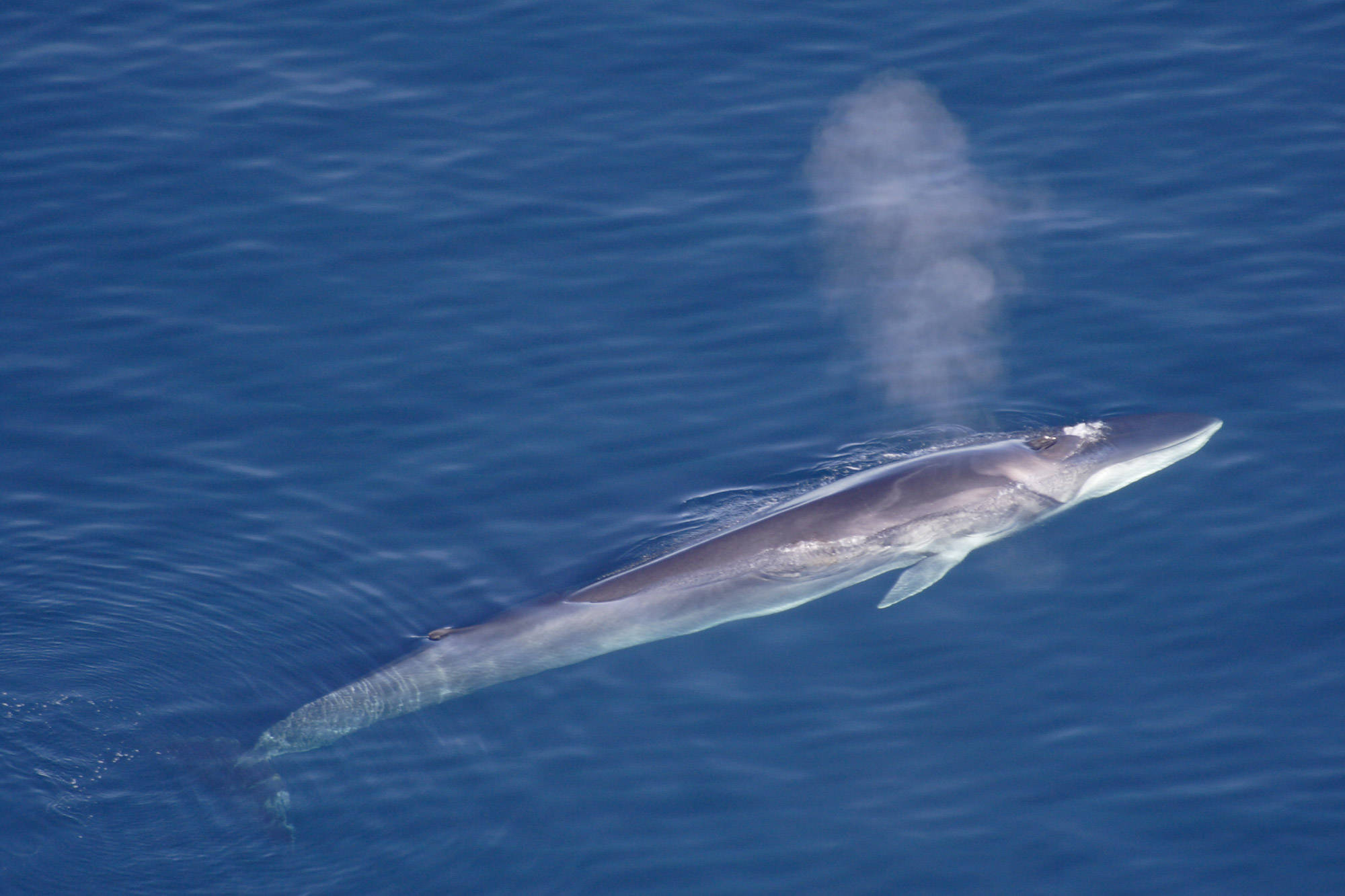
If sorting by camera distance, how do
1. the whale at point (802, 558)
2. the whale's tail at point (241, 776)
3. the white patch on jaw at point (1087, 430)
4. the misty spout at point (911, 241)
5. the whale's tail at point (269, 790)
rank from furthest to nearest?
1. the misty spout at point (911, 241)
2. the white patch on jaw at point (1087, 430)
3. the whale at point (802, 558)
4. the whale's tail at point (241, 776)
5. the whale's tail at point (269, 790)

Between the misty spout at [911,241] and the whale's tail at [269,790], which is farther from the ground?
the misty spout at [911,241]

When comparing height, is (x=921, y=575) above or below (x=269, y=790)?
above

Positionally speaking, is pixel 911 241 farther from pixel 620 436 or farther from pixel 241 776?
pixel 241 776

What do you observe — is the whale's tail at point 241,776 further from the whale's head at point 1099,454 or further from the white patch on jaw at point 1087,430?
the white patch on jaw at point 1087,430

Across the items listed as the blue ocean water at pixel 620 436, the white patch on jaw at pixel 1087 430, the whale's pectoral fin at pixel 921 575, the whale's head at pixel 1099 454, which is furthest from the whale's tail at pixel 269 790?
the white patch on jaw at pixel 1087 430

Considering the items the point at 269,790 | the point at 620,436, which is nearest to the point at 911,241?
the point at 620,436

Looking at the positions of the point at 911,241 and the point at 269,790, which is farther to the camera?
the point at 911,241
